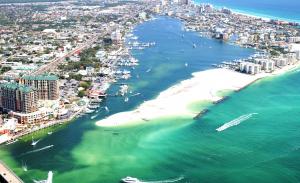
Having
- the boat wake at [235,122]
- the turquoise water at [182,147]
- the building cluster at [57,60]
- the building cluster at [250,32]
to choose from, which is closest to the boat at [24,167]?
the turquoise water at [182,147]

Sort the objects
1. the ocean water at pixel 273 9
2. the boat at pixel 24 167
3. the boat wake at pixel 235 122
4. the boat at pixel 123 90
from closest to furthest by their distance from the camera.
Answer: the boat at pixel 24 167
the boat wake at pixel 235 122
the boat at pixel 123 90
the ocean water at pixel 273 9

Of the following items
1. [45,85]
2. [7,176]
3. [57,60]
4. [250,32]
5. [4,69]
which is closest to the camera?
[7,176]

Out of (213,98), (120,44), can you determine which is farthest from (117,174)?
(120,44)

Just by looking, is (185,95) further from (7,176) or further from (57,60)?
(7,176)

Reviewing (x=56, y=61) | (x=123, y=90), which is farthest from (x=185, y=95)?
(x=56, y=61)

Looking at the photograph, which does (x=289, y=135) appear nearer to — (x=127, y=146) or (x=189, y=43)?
(x=127, y=146)

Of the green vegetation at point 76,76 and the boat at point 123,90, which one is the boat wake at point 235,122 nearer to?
the boat at point 123,90

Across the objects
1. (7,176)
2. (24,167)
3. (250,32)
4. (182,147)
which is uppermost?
(250,32)

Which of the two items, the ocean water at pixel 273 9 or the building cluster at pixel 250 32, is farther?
the ocean water at pixel 273 9

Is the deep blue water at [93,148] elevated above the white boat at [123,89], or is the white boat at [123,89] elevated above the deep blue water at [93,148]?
the white boat at [123,89]
